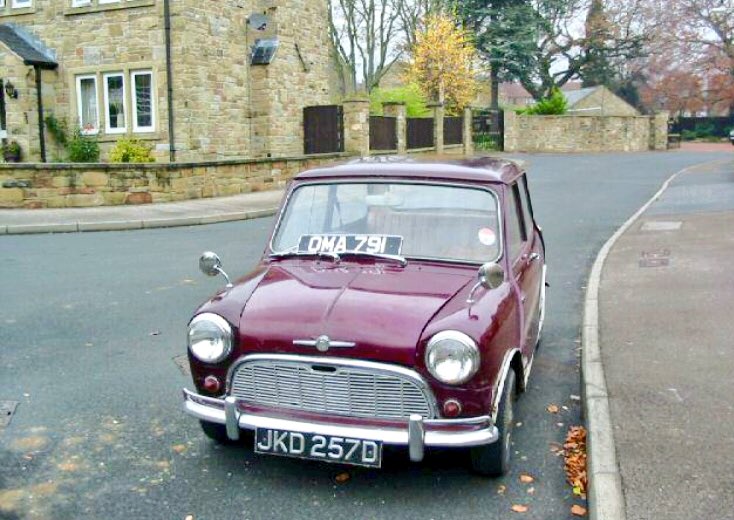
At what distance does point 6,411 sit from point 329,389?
8.57 ft

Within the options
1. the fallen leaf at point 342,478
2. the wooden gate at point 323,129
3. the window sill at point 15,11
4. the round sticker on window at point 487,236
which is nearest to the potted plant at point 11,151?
the window sill at point 15,11

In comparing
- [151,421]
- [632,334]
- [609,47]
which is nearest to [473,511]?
[151,421]

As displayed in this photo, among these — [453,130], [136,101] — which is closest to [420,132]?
[453,130]

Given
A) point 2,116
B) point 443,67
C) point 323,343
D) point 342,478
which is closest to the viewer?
point 323,343

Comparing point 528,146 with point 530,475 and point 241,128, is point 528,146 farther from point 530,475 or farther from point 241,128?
point 530,475


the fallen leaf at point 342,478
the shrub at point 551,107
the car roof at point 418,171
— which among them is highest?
the shrub at point 551,107

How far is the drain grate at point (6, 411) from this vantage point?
5062 millimetres

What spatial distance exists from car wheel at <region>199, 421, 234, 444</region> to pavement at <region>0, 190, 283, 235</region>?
11579 millimetres

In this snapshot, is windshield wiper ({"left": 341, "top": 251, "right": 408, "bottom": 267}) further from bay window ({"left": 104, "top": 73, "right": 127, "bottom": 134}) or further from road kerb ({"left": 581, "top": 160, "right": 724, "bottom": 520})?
bay window ({"left": 104, "top": 73, "right": 127, "bottom": 134})

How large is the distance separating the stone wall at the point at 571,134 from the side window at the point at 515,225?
40100mm

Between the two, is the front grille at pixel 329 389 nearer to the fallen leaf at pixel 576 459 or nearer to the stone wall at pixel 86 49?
the fallen leaf at pixel 576 459

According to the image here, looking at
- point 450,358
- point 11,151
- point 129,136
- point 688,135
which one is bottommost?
point 450,358

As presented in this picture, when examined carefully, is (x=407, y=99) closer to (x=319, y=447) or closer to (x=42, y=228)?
(x=42, y=228)

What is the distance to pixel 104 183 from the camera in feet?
59.3
